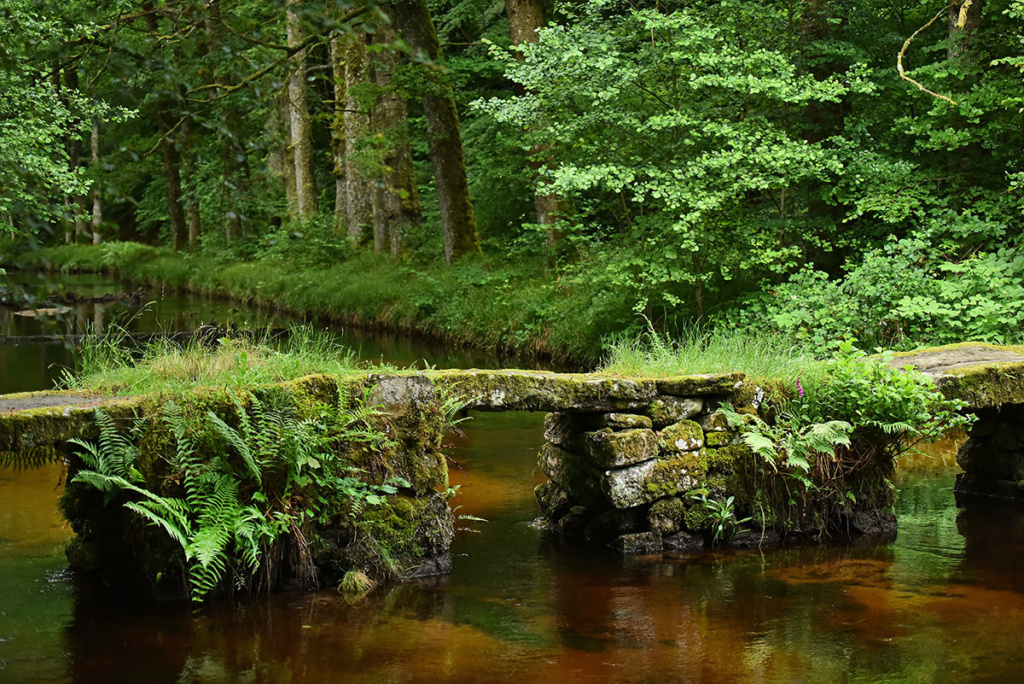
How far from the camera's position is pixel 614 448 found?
298 inches

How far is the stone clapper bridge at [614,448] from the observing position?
711cm

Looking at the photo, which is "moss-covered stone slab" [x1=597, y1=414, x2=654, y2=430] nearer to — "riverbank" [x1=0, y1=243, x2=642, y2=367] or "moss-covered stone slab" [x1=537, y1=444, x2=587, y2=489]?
"moss-covered stone slab" [x1=537, y1=444, x2=587, y2=489]

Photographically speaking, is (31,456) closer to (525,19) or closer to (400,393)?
(400,393)

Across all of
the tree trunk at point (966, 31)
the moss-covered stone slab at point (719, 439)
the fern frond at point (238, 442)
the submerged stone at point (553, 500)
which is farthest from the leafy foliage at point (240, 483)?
the tree trunk at point (966, 31)

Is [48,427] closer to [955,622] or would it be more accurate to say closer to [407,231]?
[955,622]

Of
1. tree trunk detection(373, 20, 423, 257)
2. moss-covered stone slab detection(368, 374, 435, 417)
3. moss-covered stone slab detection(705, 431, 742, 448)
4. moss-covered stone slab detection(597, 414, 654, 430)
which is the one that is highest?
tree trunk detection(373, 20, 423, 257)

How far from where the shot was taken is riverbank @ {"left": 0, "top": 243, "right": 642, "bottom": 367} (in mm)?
15438

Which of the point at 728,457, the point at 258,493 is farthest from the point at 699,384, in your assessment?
the point at 258,493

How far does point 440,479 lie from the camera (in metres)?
7.36

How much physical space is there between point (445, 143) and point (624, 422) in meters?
13.0

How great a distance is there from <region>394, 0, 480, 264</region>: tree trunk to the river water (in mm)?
11568

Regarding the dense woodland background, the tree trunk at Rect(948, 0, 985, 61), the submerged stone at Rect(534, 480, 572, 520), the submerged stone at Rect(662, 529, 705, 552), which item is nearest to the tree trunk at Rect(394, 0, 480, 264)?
the dense woodland background

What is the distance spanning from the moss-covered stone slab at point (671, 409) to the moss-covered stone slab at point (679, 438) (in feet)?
0.20

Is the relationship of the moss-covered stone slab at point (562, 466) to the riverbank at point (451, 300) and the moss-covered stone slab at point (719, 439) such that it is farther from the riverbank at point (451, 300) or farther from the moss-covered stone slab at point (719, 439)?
the riverbank at point (451, 300)
